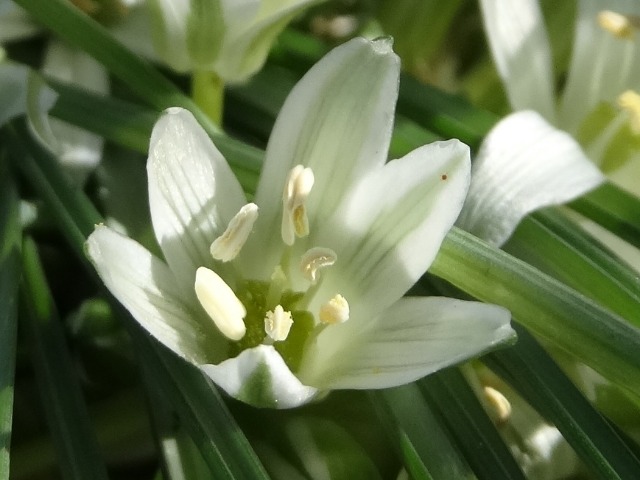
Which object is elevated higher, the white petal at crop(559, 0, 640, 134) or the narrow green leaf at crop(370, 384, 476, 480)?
the white petal at crop(559, 0, 640, 134)

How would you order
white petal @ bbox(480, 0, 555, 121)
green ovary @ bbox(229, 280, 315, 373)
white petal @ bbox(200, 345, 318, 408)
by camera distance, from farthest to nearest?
white petal @ bbox(480, 0, 555, 121), green ovary @ bbox(229, 280, 315, 373), white petal @ bbox(200, 345, 318, 408)

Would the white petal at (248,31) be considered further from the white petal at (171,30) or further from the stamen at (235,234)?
the stamen at (235,234)

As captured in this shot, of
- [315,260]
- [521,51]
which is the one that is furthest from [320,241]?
[521,51]

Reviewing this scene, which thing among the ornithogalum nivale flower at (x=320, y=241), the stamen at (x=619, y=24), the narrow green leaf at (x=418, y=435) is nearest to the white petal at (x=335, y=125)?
the ornithogalum nivale flower at (x=320, y=241)

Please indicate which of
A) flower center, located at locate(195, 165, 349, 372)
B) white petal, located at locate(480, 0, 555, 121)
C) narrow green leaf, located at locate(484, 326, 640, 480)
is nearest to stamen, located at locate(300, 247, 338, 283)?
flower center, located at locate(195, 165, 349, 372)

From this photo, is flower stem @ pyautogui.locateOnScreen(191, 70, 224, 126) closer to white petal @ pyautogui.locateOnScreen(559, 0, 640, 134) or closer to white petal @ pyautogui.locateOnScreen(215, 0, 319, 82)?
white petal @ pyautogui.locateOnScreen(215, 0, 319, 82)
